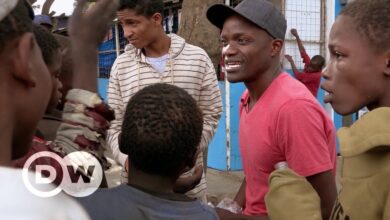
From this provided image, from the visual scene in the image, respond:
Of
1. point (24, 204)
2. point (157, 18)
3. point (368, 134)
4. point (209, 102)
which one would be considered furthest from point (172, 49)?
point (24, 204)

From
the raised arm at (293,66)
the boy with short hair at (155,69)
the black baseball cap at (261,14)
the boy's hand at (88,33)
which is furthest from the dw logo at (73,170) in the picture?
the raised arm at (293,66)

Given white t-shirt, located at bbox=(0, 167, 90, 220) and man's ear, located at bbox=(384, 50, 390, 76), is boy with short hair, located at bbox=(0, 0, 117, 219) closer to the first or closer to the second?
white t-shirt, located at bbox=(0, 167, 90, 220)

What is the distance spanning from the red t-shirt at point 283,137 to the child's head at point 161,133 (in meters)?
0.53

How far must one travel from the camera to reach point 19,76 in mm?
1148

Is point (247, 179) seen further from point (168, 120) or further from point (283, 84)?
point (168, 120)

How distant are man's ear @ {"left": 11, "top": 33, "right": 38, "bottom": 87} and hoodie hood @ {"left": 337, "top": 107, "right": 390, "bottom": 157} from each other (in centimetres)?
95

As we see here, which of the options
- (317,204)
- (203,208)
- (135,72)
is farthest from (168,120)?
(135,72)

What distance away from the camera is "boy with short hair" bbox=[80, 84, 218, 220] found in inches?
71.6

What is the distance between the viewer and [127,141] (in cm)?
197

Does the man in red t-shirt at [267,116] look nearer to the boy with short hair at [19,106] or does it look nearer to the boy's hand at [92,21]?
the boy's hand at [92,21]

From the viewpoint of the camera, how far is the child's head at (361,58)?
1746 millimetres

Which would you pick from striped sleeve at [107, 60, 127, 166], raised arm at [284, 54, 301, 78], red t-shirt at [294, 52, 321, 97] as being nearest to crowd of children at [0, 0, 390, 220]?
striped sleeve at [107, 60, 127, 166]

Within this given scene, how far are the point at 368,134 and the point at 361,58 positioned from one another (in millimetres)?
297

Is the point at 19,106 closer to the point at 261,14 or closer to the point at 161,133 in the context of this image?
the point at 161,133
